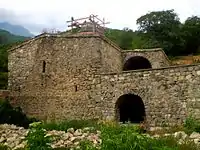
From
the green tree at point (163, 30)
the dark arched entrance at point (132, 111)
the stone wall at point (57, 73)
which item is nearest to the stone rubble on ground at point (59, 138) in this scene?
the stone wall at point (57, 73)

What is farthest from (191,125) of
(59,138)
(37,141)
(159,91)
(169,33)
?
(169,33)

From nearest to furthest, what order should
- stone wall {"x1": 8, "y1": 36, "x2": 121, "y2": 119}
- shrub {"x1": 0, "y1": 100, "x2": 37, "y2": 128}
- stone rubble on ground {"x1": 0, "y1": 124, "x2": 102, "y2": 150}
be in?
stone rubble on ground {"x1": 0, "y1": 124, "x2": 102, "y2": 150} → shrub {"x1": 0, "y1": 100, "x2": 37, "y2": 128} → stone wall {"x1": 8, "y1": 36, "x2": 121, "y2": 119}

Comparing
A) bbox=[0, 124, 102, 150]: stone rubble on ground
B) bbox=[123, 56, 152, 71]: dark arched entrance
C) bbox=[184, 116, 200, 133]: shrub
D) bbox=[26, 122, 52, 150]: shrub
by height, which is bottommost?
bbox=[0, 124, 102, 150]: stone rubble on ground

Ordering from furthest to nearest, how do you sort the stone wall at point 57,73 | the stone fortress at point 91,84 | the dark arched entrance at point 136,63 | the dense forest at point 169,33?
the dense forest at point 169,33
the dark arched entrance at point 136,63
the stone wall at point 57,73
the stone fortress at point 91,84

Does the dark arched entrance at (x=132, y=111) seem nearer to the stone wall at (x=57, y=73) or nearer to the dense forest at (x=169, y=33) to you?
the stone wall at (x=57, y=73)

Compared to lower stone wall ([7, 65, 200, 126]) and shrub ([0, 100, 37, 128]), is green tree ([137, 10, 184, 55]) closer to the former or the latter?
lower stone wall ([7, 65, 200, 126])

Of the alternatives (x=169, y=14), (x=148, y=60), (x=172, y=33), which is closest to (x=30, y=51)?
(x=148, y=60)

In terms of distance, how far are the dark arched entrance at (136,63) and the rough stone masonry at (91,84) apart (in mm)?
1526

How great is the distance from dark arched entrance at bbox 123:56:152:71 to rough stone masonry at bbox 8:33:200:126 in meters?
1.53

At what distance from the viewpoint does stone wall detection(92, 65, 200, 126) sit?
637 inches

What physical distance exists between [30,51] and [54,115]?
369cm

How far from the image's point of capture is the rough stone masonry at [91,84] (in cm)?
1652

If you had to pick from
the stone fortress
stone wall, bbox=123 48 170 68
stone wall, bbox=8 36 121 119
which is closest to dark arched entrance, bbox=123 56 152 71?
stone wall, bbox=123 48 170 68

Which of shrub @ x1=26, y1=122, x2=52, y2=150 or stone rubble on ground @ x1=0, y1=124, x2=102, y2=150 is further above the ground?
shrub @ x1=26, y1=122, x2=52, y2=150
